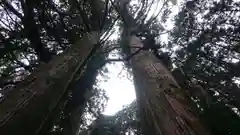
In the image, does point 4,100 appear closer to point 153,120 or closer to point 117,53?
point 153,120

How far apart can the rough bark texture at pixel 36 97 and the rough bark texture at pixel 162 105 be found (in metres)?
0.95

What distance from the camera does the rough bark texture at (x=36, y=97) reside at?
2.15 metres

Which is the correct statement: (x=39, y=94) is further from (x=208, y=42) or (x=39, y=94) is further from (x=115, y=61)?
(x=208, y=42)

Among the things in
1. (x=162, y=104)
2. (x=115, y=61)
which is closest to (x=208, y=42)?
(x=115, y=61)

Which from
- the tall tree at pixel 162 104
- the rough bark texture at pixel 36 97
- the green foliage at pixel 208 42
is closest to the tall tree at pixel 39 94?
the rough bark texture at pixel 36 97

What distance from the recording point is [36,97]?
255cm

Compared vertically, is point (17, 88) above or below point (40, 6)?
below

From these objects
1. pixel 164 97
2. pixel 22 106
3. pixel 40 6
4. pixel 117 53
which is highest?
pixel 40 6

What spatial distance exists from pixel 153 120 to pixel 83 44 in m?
2.16

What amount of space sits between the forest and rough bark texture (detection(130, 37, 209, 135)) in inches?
0.4

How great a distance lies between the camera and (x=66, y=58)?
355 centimetres

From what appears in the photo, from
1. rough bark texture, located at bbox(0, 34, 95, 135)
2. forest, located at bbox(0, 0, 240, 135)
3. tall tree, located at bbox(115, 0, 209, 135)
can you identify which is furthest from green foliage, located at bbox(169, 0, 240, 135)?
rough bark texture, located at bbox(0, 34, 95, 135)

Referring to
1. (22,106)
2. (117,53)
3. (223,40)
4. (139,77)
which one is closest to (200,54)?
(223,40)

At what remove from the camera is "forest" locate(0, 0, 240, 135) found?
253 cm
